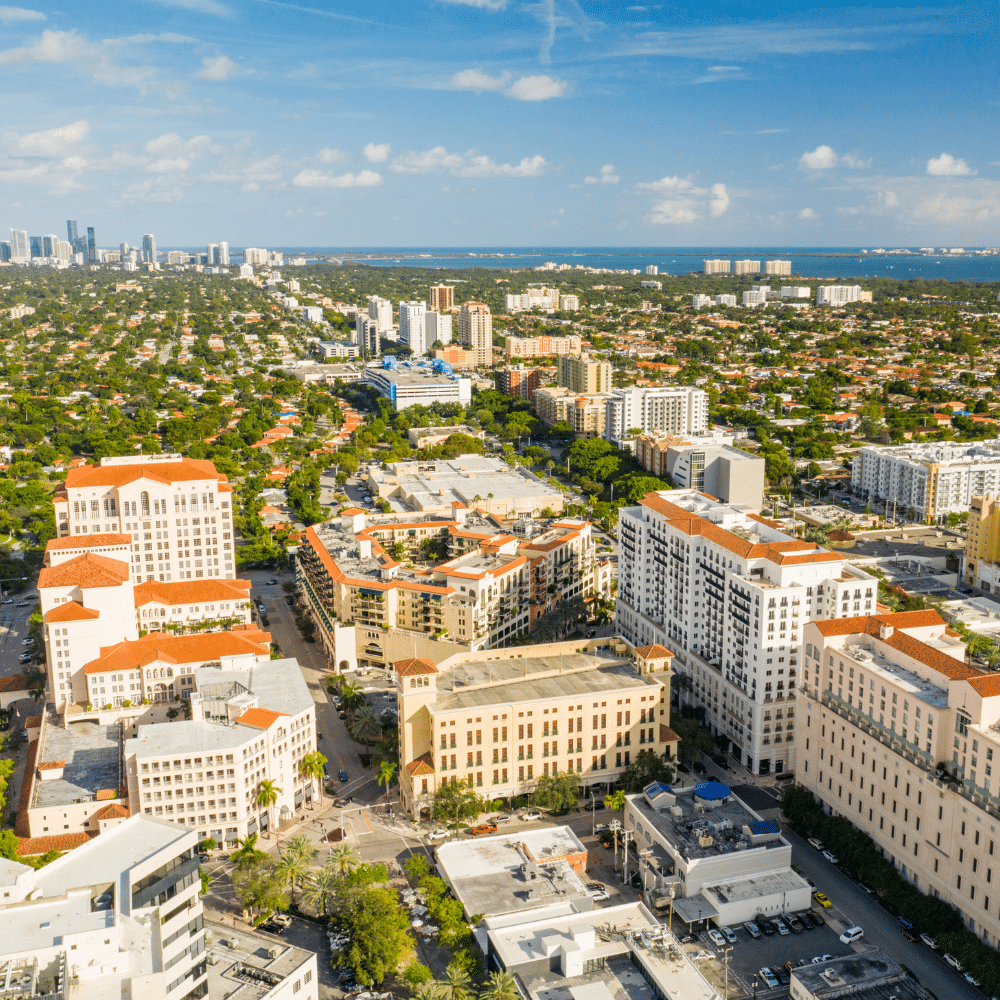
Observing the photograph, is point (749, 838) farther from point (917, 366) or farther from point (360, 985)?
point (917, 366)

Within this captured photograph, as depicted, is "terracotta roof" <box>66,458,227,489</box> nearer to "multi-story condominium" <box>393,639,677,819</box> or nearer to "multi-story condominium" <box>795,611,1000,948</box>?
"multi-story condominium" <box>393,639,677,819</box>

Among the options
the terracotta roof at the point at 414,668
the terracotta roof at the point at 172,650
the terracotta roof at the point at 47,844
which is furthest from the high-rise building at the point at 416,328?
the terracotta roof at the point at 47,844

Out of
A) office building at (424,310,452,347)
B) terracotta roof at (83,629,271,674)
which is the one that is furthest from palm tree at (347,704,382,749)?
office building at (424,310,452,347)

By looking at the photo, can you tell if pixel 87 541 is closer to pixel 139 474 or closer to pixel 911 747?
pixel 139 474

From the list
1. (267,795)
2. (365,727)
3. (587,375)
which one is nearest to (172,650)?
(365,727)

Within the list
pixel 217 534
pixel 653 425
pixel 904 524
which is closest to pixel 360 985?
pixel 217 534

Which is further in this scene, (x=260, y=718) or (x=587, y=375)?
(x=587, y=375)
